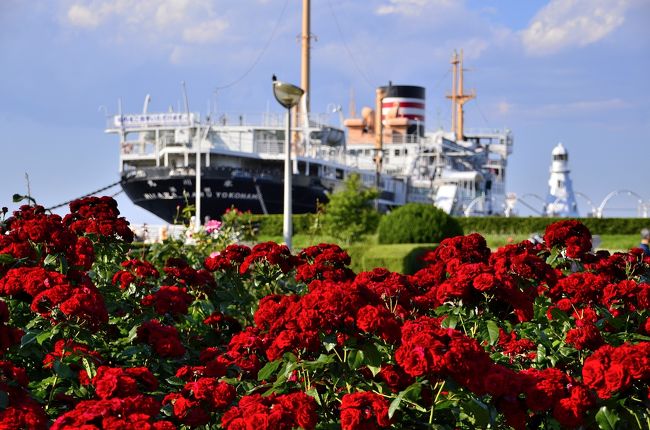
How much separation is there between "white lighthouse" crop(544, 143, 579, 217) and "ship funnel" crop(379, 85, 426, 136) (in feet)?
33.9

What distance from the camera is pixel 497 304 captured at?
4.37m

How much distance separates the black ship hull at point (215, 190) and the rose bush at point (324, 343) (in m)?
35.9

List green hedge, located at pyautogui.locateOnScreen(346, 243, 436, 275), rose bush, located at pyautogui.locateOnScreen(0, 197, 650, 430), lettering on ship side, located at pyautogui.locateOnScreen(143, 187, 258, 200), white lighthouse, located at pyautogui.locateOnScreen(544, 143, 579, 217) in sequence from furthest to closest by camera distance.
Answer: white lighthouse, located at pyautogui.locateOnScreen(544, 143, 579, 217) < lettering on ship side, located at pyautogui.locateOnScreen(143, 187, 258, 200) < green hedge, located at pyautogui.locateOnScreen(346, 243, 436, 275) < rose bush, located at pyautogui.locateOnScreen(0, 197, 650, 430)

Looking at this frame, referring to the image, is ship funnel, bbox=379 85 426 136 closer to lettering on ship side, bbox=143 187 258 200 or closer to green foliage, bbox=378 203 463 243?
lettering on ship side, bbox=143 187 258 200

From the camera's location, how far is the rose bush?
302cm

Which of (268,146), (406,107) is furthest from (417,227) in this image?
(406,107)

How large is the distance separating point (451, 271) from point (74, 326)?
1.96 m

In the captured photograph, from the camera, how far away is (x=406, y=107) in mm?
64562

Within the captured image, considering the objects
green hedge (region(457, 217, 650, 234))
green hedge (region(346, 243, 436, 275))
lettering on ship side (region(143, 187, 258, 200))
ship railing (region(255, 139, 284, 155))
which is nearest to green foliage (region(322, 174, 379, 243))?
green hedge (region(457, 217, 650, 234))

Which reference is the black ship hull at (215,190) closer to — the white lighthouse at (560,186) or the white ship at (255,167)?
the white ship at (255,167)

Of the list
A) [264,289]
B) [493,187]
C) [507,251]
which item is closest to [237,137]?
[493,187]

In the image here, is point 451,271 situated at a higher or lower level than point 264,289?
higher

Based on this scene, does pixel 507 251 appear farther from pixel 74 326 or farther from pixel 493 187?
pixel 493 187

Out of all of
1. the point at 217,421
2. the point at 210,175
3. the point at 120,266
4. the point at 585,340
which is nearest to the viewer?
the point at 217,421
